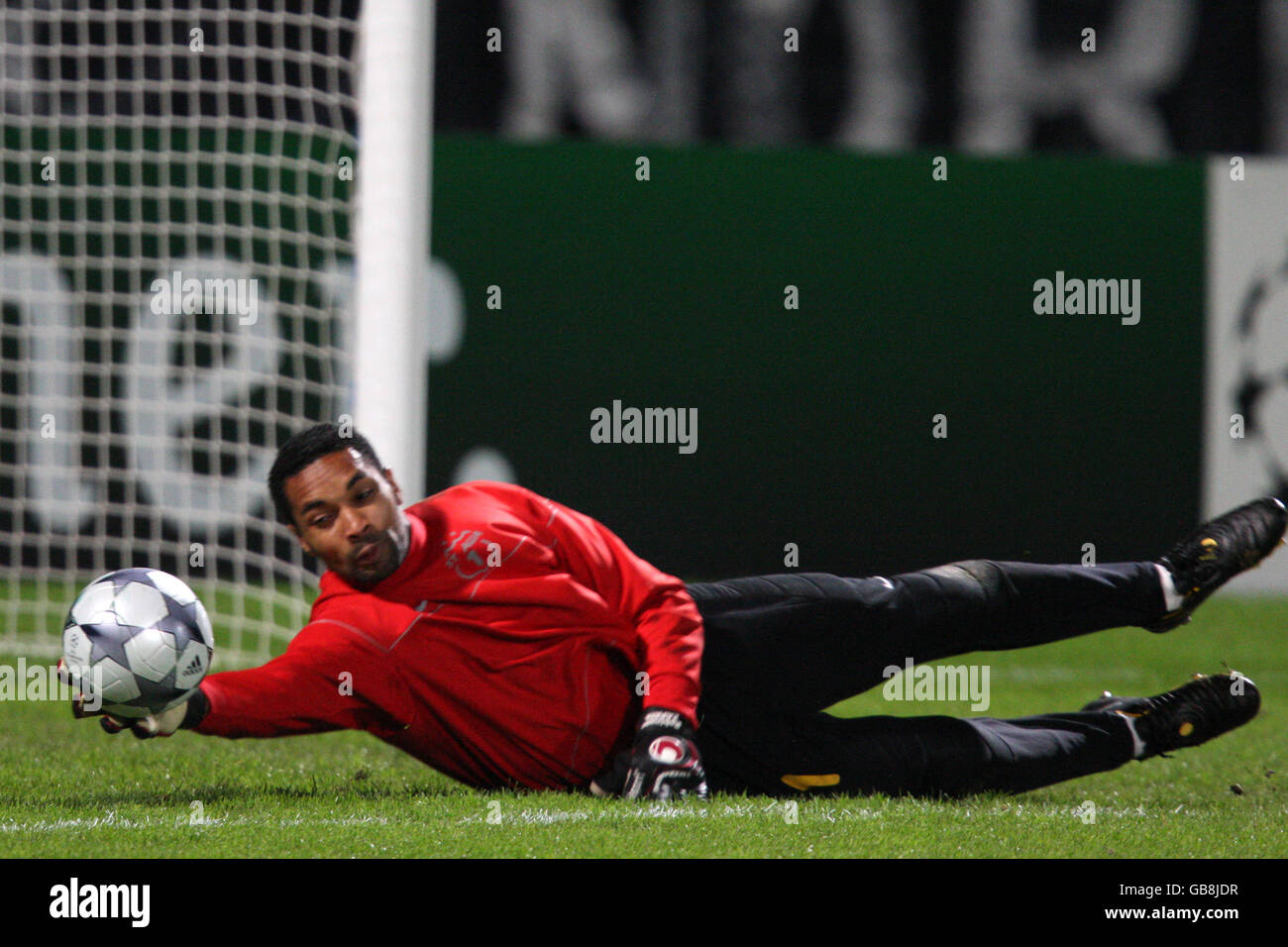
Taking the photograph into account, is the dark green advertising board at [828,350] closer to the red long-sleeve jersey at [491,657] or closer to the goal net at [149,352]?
the goal net at [149,352]

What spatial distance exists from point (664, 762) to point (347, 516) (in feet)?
2.77

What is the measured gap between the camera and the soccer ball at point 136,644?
316cm

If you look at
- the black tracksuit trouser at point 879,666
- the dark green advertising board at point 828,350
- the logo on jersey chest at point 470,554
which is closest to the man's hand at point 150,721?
the logo on jersey chest at point 470,554

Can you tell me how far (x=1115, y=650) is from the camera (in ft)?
24.6

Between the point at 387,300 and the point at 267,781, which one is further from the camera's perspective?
the point at 387,300

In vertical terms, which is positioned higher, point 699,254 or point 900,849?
point 699,254

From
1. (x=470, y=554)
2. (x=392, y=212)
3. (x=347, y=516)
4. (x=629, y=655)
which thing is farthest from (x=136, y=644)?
(x=392, y=212)

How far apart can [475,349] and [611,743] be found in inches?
213

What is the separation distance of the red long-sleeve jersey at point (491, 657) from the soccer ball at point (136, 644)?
9cm

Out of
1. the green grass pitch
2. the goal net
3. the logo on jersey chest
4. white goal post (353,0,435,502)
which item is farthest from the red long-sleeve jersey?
the goal net

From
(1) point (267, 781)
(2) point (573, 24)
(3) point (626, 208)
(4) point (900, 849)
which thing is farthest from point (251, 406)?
(4) point (900, 849)

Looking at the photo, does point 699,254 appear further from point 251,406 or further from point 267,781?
point 267,781

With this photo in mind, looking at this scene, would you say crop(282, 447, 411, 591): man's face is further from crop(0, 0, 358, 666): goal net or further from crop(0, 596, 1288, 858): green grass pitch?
crop(0, 0, 358, 666): goal net

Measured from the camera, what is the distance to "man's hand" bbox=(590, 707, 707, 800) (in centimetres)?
331
